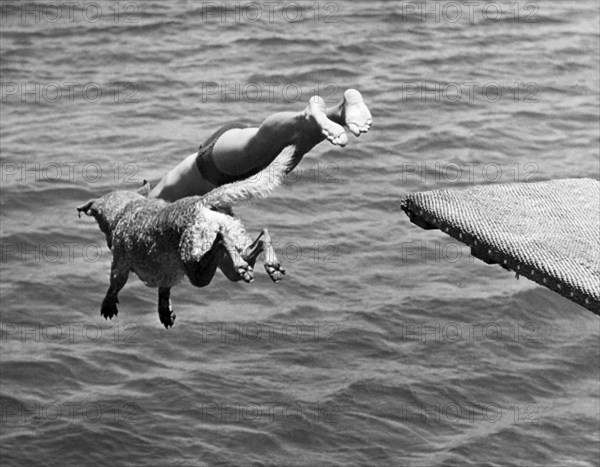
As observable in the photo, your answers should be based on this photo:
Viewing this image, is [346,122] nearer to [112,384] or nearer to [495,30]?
[112,384]

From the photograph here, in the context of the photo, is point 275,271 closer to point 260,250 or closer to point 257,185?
point 260,250

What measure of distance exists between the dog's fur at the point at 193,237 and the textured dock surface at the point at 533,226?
1079mm

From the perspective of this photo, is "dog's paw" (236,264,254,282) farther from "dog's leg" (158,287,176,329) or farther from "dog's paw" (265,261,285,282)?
"dog's leg" (158,287,176,329)

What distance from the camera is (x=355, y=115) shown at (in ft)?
29.7

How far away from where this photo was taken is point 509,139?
23.3 meters

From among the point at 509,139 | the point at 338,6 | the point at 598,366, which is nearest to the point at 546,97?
the point at 509,139

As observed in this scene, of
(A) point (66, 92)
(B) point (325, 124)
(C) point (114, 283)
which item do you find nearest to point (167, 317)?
(C) point (114, 283)

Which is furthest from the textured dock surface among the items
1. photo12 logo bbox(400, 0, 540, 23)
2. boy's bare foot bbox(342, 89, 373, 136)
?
photo12 logo bbox(400, 0, 540, 23)

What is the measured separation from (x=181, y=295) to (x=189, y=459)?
3.45 meters

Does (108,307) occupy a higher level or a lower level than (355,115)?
lower

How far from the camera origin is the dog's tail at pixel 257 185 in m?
9.49

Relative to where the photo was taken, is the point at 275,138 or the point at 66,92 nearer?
the point at 275,138

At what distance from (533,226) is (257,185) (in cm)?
190

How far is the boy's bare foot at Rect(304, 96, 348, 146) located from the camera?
346 inches
